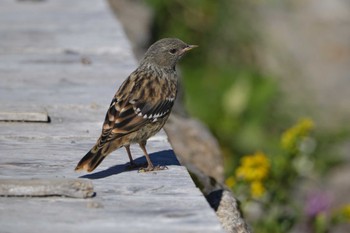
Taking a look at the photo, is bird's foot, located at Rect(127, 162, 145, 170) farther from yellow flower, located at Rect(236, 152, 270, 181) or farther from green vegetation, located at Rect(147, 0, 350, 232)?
yellow flower, located at Rect(236, 152, 270, 181)

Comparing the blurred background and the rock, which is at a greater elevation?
the rock

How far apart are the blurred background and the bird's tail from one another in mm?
2302

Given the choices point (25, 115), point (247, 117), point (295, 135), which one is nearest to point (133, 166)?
point (25, 115)

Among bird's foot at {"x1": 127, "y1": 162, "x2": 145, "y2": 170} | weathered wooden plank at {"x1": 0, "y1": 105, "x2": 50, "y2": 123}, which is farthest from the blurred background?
bird's foot at {"x1": 127, "y1": 162, "x2": 145, "y2": 170}

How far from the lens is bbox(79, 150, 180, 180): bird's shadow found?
16.6ft

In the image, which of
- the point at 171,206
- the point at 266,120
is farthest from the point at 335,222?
the point at 266,120

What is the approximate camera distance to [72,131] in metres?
5.84

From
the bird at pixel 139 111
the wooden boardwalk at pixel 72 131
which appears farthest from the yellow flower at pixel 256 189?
the bird at pixel 139 111

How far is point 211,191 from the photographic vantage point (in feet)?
19.5

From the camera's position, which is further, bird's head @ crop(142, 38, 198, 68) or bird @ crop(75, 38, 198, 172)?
bird's head @ crop(142, 38, 198, 68)

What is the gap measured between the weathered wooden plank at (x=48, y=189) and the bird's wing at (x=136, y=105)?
479mm

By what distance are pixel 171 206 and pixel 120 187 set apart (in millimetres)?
396

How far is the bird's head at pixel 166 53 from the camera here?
6.20 m

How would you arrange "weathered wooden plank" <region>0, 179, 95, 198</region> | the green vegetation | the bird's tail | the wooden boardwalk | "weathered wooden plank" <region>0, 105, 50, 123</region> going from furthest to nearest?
the green vegetation < "weathered wooden plank" <region>0, 105, 50, 123</region> < the bird's tail < "weathered wooden plank" <region>0, 179, 95, 198</region> < the wooden boardwalk
